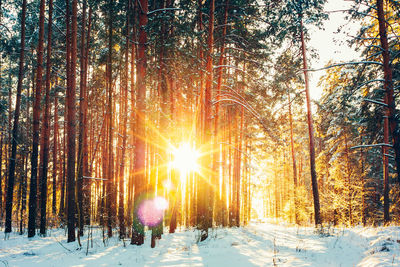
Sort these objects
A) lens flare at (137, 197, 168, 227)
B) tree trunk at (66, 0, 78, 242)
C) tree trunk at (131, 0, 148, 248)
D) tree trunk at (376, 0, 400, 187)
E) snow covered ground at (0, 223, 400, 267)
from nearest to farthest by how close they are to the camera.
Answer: snow covered ground at (0, 223, 400, 267) < tree trunk at (376, 0, 400, 187) < lens flare at (137, 197, 168, 227) < tree trunk at (131, 0, 148, 248) < tree trunk at (66, 0, 78, 242)

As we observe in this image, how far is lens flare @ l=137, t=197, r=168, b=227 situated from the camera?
23.6 ft

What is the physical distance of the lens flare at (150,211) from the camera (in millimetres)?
7189

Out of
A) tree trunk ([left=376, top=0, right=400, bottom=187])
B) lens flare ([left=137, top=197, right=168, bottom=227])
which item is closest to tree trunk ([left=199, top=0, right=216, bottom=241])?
lens flare ([left=137, top=197, right=168, bottom=227])

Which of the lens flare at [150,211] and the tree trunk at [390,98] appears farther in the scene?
the lens flare at [150,211]

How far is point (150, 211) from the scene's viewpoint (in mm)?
7281

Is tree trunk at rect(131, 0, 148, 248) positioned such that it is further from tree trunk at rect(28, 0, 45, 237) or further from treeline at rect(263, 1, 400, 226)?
treeline at rect(263, 1, 400, 226)

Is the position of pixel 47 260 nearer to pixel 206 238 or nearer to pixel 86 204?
pixel 86 204

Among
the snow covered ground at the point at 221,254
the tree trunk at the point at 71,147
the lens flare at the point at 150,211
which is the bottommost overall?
the snow covered ground at the point at 221,254

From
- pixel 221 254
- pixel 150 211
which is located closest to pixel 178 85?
pixel 150 211

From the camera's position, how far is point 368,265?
4.48 m

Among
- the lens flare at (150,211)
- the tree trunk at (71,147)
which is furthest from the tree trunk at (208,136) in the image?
the tree trunk at (71,147)

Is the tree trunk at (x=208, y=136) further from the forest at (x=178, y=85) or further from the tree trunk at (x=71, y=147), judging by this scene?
the tree trunk at (x=71, y=147)

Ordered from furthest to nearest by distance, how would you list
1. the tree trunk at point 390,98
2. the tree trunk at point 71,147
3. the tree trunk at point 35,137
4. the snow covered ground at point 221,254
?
1. the tree trunk at point 35,137
2. the tree trunk at point 71,147
3. the tree trunk at point 390,98
4. the snow covered ground at point 221,254

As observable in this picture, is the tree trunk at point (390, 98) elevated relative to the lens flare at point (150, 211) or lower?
elevated
